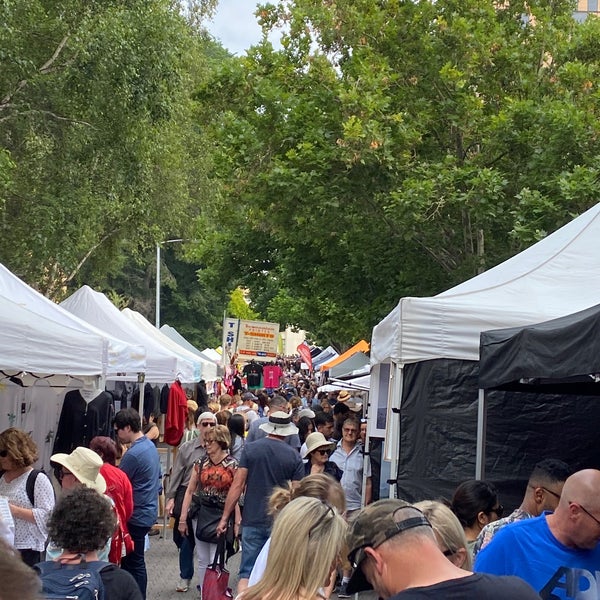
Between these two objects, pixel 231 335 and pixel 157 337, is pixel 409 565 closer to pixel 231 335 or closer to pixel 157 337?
pixel 157 337

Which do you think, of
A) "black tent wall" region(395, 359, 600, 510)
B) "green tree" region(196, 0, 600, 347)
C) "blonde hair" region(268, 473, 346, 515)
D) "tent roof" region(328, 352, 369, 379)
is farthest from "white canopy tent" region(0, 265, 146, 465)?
"tent roof" region(328, 352, 369, 379)

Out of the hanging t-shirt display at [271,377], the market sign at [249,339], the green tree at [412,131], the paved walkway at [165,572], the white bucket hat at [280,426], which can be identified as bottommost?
the paved walkway at [165,572]

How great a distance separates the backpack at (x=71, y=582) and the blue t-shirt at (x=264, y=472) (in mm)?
3804

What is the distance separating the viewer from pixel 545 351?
5949mm

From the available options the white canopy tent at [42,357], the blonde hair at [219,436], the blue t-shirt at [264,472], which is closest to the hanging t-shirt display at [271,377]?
the white canopy tent at [42,357]

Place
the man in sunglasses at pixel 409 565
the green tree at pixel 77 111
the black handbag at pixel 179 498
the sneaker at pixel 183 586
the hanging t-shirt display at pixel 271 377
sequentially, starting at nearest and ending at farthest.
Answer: the man in sunglasses at pixel 409 565 < the black handbag at pixel 179 498 < the sneaker at pixel 183 586 < the green tree at pixel 77 111 < the hanging t-shirt display at pixel 271 377

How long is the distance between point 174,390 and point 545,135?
7.39 meters

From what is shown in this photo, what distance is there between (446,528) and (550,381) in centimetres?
326

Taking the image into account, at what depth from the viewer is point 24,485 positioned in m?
6.58

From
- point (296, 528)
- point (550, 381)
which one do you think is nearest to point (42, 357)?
point (550, 381)

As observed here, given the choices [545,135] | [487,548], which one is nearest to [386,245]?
[545,135]

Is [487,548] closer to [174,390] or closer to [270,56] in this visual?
[174,390]

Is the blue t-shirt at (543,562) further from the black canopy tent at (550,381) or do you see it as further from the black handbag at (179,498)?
the black handbag at (179,498)

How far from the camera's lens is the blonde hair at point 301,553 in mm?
3713
